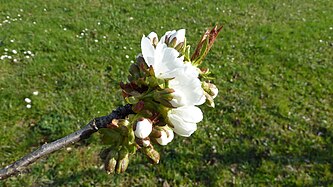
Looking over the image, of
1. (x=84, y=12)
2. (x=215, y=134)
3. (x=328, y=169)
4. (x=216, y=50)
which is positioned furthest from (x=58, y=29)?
(x=328, y=169)

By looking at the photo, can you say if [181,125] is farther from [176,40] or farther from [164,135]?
[176,40]

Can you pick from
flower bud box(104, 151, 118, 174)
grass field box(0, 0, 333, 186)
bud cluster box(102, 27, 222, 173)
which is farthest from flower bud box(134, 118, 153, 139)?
grass field box(0, 0, 333, 186)

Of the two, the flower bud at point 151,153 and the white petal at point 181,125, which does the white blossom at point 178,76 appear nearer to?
the white petal at point 181,125

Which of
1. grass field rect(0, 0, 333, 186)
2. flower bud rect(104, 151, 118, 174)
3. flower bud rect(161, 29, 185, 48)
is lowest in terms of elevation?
grass field rect(0, 0, 333, 186)

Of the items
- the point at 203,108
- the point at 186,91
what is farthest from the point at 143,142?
the point at 203,108

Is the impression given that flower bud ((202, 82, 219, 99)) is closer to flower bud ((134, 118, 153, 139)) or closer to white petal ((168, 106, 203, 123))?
white petal ((168, 106, 203, 123))

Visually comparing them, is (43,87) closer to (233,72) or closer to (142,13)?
(233,72)
